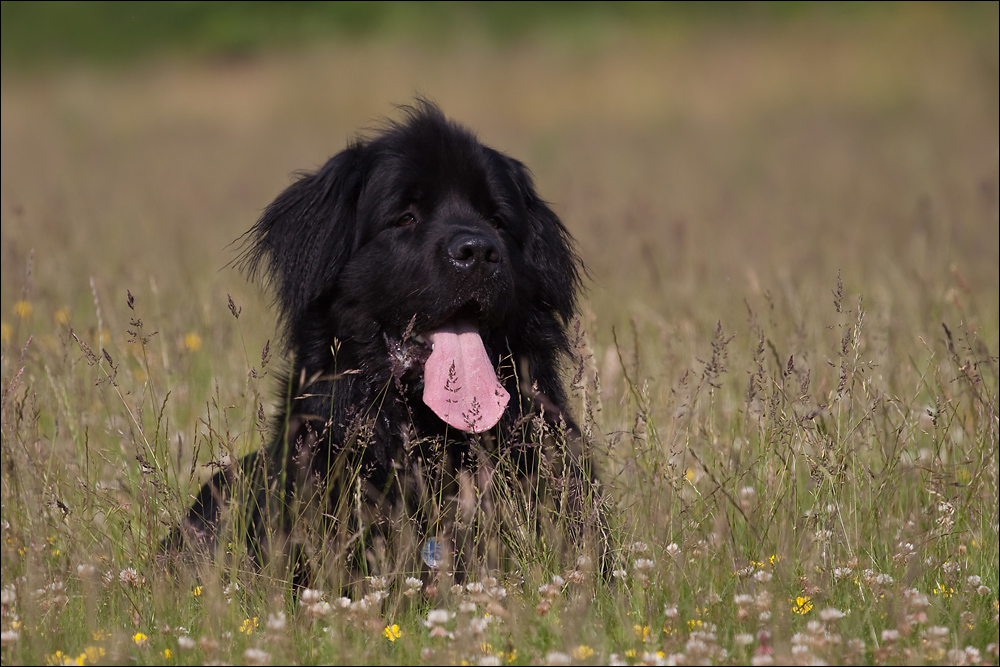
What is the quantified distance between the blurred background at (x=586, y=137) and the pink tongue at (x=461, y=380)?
96 cm

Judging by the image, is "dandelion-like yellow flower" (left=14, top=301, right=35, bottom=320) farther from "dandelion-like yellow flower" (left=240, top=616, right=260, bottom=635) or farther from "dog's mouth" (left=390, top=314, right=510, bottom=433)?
"dandelion-like yellow flower" (left=240, top=616, right=260, bottom=635)

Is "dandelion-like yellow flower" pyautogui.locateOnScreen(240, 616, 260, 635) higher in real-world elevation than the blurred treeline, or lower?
lower

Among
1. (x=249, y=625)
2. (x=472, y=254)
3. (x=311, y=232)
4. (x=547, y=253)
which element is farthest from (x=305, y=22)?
(x=249, y=625)

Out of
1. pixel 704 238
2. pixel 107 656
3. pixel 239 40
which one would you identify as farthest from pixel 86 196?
pixel 239 40

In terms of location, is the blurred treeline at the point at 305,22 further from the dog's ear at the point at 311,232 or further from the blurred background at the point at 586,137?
the dog's ear at the point at 311,232

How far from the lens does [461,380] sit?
365 cm

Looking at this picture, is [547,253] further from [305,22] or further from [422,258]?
[305,22]

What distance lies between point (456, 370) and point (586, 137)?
13.1 meters

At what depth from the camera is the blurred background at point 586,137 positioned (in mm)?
7512

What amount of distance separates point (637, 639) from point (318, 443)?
137 centimetres

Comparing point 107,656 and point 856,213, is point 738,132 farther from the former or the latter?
point 107,656

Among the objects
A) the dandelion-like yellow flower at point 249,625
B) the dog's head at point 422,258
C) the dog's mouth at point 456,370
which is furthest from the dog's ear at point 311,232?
the dandelion-like yellow flower at point 249,625

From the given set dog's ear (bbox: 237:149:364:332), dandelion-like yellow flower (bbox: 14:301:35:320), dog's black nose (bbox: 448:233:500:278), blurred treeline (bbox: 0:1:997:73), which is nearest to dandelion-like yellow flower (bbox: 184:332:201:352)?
dandelion-like yellow flower (bbox: 14:301:35:320)

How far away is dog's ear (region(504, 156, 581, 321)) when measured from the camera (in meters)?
4.23
